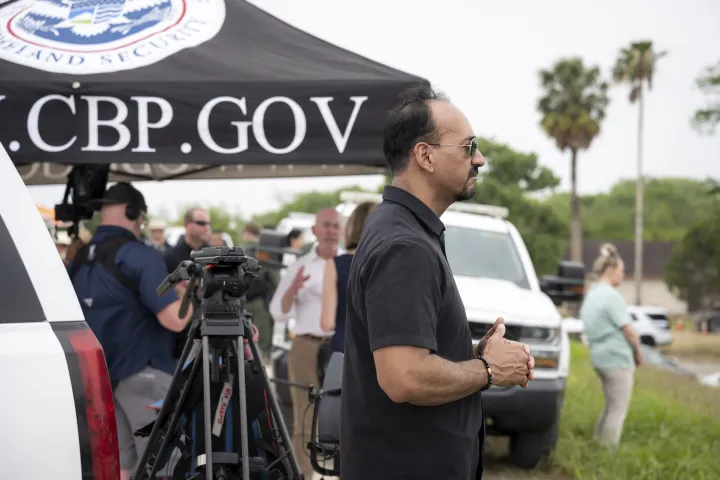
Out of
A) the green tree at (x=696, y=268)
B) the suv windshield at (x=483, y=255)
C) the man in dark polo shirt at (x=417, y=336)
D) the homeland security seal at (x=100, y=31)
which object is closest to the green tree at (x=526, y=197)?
the green tree at (x=696, y=268)

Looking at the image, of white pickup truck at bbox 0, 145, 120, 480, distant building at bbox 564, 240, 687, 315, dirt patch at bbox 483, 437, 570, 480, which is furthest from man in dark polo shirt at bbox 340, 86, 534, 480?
distant building at bbox 564, 240, 687, 315

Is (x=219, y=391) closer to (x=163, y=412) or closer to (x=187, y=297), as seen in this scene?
(x=163, y=412)

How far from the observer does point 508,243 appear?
9984 millimetres

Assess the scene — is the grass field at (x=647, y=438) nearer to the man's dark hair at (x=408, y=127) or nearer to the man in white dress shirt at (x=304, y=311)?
the man in white dress shirt at (x=304, y=311)

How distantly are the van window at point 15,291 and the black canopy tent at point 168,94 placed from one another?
2.52m

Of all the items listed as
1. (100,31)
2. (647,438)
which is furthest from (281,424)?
(647,438)

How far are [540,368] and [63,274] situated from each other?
625cm

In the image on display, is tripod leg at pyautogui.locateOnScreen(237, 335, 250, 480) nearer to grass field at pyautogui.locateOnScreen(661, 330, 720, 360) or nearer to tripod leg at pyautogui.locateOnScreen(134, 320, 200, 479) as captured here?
tripod leg at pyautogui.locateOnScreen(134, 320, 200, 479)

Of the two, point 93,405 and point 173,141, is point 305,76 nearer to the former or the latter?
point 173,141

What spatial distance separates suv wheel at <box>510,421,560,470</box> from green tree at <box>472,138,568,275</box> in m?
41.0

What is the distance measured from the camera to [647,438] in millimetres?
10172

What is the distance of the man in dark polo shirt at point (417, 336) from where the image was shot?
2.74 m

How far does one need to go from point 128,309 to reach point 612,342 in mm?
4845

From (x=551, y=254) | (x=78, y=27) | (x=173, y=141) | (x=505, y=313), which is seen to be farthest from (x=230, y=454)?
(x=551, y=254)
